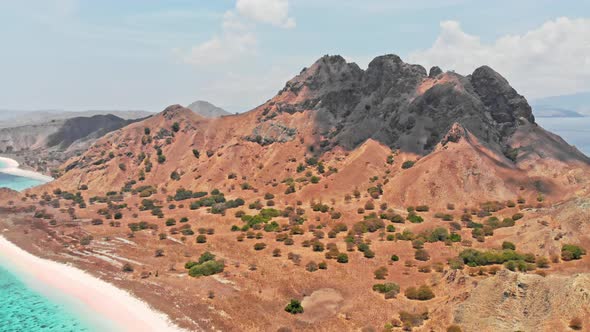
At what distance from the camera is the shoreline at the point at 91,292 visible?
4131 centimetres

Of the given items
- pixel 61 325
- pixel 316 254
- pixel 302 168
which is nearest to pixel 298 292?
pixel 316 254

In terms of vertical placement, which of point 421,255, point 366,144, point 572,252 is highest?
point 366,144

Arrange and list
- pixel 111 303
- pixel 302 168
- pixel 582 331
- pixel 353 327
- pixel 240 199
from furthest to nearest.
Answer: pixel 302 168 → pixel 240 199 → pixel 111 303 → pixel 353 327 → pixel 582 331

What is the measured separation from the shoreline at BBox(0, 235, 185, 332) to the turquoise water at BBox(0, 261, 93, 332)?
6.29 feet

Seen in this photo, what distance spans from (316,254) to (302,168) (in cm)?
4843

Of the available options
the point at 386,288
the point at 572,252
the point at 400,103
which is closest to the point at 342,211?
the point at 386,288

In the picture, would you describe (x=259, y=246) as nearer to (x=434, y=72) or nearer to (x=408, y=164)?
(x=408, y=164)

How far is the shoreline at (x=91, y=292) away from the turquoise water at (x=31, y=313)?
192 cm

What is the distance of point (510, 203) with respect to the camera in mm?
78688

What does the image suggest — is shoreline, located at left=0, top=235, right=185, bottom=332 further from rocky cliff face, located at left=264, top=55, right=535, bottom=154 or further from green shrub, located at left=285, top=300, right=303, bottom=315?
rocky cliff face, located at left=264, top=55, right=535, bottom=154

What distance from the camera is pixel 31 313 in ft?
147

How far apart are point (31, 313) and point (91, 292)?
618 cm

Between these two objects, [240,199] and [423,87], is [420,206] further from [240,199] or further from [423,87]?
[423,87]

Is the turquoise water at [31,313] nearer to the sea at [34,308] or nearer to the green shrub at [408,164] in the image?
the sea at [34,308]
